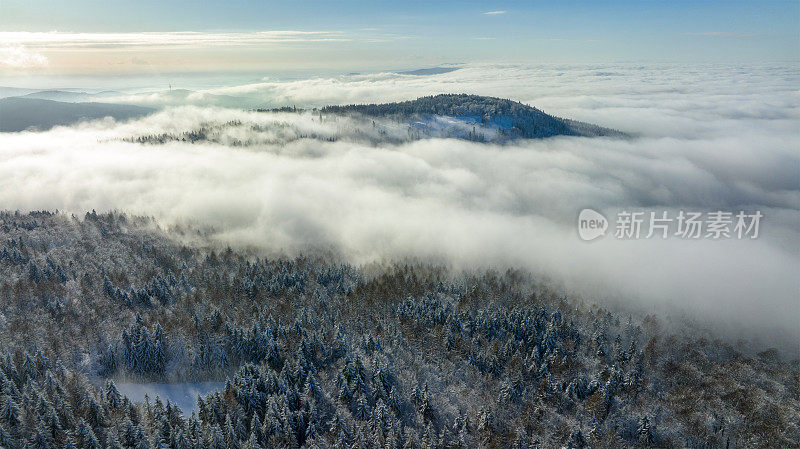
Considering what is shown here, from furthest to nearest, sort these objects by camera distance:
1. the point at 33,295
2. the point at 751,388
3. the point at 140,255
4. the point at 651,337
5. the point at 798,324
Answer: the point at 140,255 → the point at 798,324 → the point at 651,337 → the point at 33,295 → the point at 751,388

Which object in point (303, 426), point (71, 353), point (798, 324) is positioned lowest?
point (798, 324)

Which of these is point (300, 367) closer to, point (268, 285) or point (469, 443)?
point (469, 443)

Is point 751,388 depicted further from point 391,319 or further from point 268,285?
point 268,285

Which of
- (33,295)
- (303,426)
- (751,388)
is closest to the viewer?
(303,426)

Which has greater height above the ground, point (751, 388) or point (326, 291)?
point (326, 291)

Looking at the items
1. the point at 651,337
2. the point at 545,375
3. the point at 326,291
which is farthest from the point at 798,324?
the point at 326,291

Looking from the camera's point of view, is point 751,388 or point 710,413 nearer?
point 710,413
